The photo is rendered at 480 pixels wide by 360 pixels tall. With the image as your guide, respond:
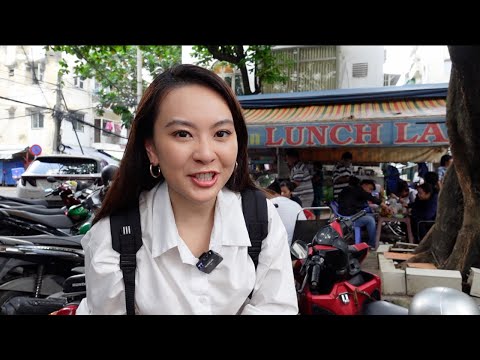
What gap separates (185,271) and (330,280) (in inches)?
63.1

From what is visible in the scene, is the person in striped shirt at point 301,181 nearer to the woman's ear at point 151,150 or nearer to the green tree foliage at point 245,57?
the green tree foliage at point 245,57

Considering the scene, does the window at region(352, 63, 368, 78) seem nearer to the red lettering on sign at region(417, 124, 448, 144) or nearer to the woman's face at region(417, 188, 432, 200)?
the woman's face at region(417, 188, 432, 200)

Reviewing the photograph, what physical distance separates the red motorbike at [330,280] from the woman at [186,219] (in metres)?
1.25

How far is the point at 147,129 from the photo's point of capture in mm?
1315

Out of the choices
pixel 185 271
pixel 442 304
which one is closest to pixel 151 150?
pixel 185 271

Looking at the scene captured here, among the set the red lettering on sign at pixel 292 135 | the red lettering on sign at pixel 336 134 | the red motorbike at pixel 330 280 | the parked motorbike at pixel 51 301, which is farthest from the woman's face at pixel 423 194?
the parked motorbike at pixel 51 301

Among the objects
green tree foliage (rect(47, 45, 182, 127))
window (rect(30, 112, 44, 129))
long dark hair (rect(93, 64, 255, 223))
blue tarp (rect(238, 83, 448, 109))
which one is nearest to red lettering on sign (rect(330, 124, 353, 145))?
blue tarp (rect(238, 83, 448, 109))

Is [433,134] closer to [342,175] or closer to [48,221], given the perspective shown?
[342,175]

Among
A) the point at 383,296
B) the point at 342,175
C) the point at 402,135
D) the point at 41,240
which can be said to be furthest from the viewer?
the point at 342,175

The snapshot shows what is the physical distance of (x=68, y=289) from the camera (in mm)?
2430

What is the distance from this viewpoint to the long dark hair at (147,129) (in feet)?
4.11

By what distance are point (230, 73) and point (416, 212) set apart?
10.2m

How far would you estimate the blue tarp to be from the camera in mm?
6566

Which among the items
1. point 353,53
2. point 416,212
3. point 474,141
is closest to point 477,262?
point 474,141
